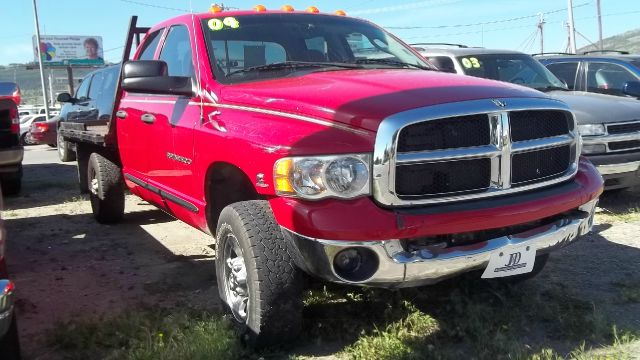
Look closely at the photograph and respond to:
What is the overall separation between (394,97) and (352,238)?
0.76 meters

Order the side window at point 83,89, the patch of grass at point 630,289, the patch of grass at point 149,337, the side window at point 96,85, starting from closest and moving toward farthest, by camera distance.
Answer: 1. the patch of grass at point 149,337
2. the patch of grass at point 630,289
3. the side window at point 96,85
4. the side window at point 83,89

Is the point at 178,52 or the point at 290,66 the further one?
the point at 178,52

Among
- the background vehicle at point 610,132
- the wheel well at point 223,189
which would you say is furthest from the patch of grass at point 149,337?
the background vehicle at point 610,132

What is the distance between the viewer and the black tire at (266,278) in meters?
2.97

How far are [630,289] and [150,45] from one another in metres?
4.13

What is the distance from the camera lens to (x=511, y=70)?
7570mm

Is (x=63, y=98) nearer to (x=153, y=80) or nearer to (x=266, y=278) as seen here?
(x=153, y=80)

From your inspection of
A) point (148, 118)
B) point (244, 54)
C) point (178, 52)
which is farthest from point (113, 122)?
point (244, 54)

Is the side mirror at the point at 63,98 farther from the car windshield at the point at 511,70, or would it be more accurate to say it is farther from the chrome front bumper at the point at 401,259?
the chrome front bumper at the point at 401,259

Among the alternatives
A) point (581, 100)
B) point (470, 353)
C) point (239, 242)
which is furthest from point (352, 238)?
point (581, 100)

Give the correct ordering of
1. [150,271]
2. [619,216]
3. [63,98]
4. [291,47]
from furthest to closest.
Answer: [63,98] < [619,216] < [150,271] < [291,47]

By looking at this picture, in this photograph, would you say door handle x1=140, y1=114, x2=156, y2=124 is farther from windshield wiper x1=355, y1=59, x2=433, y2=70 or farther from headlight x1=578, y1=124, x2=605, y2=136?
headlight x1=578, y1=124, x2=605, y2=136

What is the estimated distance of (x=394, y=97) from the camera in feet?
9.71

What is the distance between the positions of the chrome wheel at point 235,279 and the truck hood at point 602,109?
Result: 162 inches
